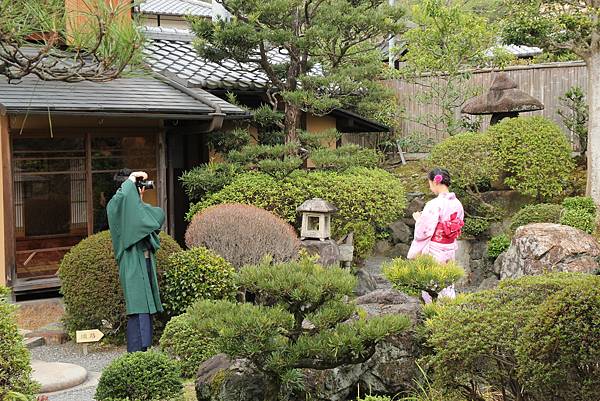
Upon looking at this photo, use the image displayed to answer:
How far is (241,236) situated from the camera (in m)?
10.4

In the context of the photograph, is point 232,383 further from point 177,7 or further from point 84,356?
point 177,7

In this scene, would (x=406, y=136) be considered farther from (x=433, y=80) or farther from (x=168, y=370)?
(x=168, y=370)

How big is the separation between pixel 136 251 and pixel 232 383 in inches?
99.2

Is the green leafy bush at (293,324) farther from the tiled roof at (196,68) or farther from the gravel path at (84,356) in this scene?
the tiled roof at (196,68)

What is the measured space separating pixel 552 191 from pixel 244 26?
6.00m

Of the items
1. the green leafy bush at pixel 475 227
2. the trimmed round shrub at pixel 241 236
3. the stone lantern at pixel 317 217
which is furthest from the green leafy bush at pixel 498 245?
the trimmed round shrub at pixel 241 236

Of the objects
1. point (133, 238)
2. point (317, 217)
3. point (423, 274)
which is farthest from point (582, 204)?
point (133, 238)

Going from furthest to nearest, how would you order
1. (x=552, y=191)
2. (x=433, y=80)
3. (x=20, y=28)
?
(x=433, y=80), (x=552, y=191), (x=20, y=28)

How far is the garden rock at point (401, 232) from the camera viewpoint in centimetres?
1573

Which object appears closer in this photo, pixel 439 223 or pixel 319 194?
pixel 439 223

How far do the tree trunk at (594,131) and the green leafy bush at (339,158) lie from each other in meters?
3.66

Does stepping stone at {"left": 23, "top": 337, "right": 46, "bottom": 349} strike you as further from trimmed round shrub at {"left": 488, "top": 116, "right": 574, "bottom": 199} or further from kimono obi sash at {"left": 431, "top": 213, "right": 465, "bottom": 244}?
trimmed round shrub at {"left": 488, "top": 116, "right": 574, "bottom": 199}

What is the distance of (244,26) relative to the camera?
41.4 feet

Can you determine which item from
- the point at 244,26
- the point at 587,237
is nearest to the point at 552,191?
the point at 587,237
